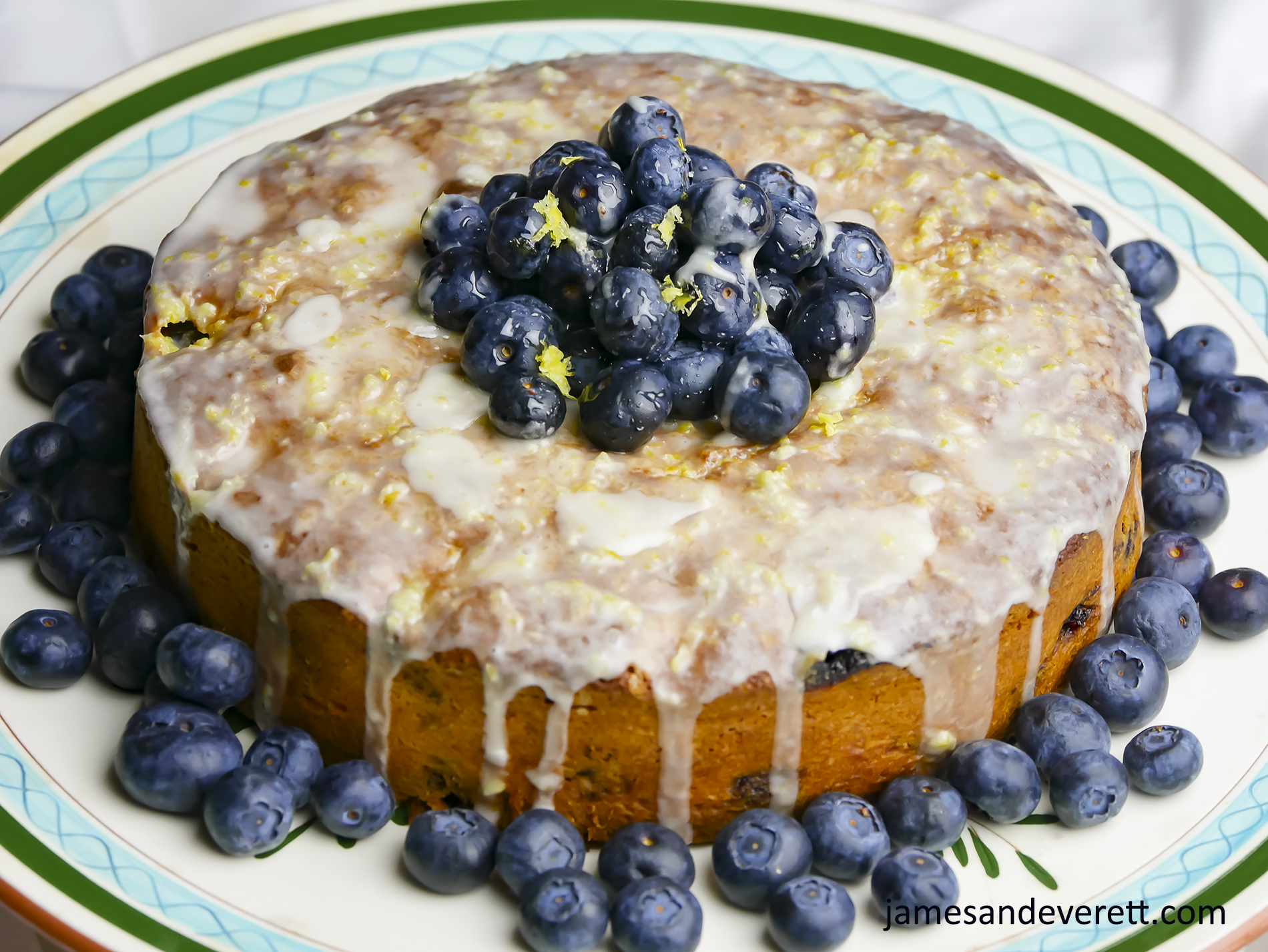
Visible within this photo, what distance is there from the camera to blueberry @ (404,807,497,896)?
259 centimetres

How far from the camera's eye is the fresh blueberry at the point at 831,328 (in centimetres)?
283

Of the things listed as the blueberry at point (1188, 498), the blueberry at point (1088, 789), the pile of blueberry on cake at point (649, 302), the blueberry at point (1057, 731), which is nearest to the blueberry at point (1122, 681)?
the blueberry at point (1057, 731)

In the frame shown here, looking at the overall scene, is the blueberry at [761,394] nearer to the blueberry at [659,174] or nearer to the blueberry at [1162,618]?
the blueberry at [659,174]

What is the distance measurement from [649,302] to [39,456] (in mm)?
1377

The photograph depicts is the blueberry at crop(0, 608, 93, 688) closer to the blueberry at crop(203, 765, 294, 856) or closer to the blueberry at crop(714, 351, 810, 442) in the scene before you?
the blueberry at crop(203, 765, 294, 856)

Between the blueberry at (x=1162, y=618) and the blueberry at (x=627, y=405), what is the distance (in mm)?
1034

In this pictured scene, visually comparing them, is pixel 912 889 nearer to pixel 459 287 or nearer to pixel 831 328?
pixel 831 328

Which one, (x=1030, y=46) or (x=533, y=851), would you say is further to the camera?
(x=1030, y=46)

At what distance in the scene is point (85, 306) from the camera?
3.55 meters

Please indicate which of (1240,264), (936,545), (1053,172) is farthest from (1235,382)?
(936,545)

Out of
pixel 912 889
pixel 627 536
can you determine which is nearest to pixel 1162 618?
pixel 912 889

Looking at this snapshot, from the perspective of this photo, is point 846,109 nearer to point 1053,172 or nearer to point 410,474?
point 1053,172

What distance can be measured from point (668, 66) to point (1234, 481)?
1611 mm

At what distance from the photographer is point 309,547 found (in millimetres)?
2670
